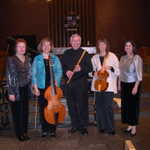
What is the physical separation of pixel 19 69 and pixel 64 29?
6.87m

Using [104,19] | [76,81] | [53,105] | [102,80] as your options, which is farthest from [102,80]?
[104,19]

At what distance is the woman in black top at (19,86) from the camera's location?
548cm

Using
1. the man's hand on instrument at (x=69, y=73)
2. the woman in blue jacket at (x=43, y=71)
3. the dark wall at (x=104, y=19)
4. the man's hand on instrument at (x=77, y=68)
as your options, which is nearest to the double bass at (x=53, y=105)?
the woman in blue jacket at (x=43, y=71)

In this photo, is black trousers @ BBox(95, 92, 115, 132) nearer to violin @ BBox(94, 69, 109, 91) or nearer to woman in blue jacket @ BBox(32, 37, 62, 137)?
violin @ BBox(94, 69, 109, 91)

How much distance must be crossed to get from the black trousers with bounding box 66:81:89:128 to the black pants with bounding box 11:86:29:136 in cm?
62

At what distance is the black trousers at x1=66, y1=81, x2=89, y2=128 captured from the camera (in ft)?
19.0

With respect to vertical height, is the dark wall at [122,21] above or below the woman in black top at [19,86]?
above

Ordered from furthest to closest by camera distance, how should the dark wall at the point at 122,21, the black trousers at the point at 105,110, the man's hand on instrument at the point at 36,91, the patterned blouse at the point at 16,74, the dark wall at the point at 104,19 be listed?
1. the dark wall at the point at 122,21
2. the dark wall at the point at 104,19
3. the black trousers at the point at 105,110
4. the man's hand on instrument at the point at 36,91
5. the patterned blouse at the point at 16,74

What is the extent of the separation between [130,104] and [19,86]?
1.56 m

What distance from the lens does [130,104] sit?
5.75 m

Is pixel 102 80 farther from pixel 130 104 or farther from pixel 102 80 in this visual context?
pixel 130 104

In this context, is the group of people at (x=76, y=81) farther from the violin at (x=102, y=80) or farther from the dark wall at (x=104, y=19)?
the dark wall at (x=104, y=19)

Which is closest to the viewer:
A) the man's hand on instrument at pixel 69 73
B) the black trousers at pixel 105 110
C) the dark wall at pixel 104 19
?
the man's hand on instrument at pixel 69 73

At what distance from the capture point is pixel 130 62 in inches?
223
